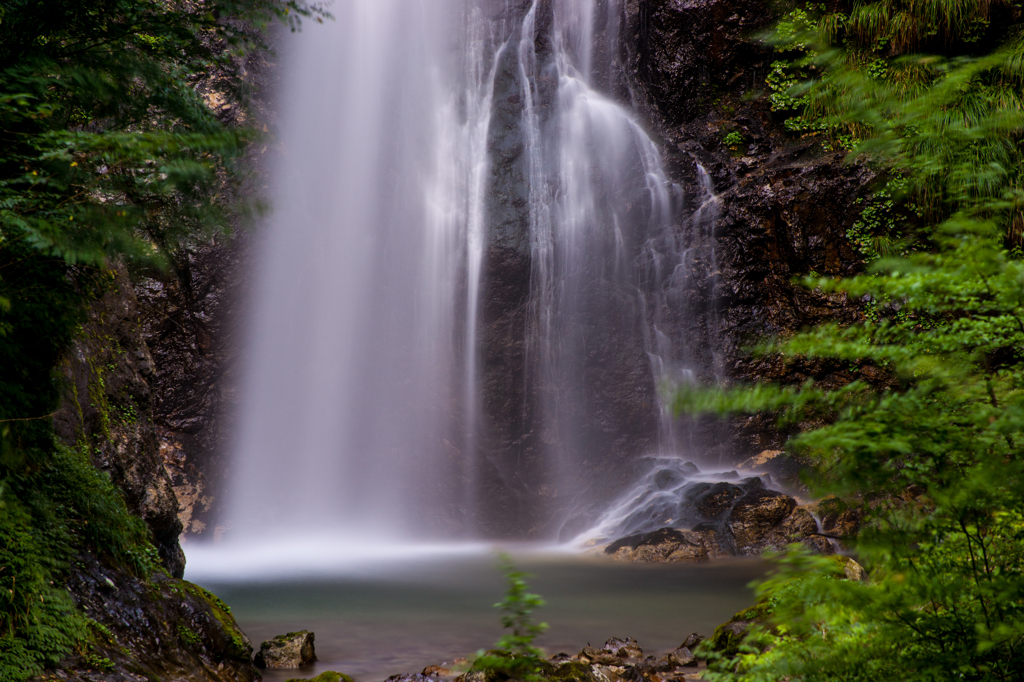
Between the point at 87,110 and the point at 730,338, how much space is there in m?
14.8

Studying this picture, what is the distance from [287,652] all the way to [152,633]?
1748 mm

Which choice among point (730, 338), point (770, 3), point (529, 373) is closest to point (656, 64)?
point (770, 3)

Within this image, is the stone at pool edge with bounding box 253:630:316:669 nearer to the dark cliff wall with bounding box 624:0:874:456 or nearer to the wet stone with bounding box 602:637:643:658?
the wet stone with bounding box 602:637:643:658

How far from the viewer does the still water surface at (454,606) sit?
6.39 m

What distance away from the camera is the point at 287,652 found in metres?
5.70

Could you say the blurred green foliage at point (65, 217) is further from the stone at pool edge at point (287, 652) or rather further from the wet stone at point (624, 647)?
the wet stone at point (624, 647)

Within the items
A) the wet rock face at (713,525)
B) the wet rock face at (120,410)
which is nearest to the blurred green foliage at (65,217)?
the wet rock face at (120,410)

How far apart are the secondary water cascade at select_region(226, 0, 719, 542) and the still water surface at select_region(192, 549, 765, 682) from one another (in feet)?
16.1

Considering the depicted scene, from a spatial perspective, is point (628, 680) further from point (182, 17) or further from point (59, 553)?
point (182, 17)

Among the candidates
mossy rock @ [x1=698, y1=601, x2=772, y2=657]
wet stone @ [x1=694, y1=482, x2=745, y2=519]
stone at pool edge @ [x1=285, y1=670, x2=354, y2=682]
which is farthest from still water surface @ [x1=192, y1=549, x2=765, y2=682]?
wet stone @ [x1=694, y1=482, x2=745, y2=519]

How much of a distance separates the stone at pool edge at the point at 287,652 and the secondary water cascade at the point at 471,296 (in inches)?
382

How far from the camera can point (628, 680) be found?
16.4ft

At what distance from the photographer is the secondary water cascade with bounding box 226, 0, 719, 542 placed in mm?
16922

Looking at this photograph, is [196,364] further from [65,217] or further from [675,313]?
[65,217]
